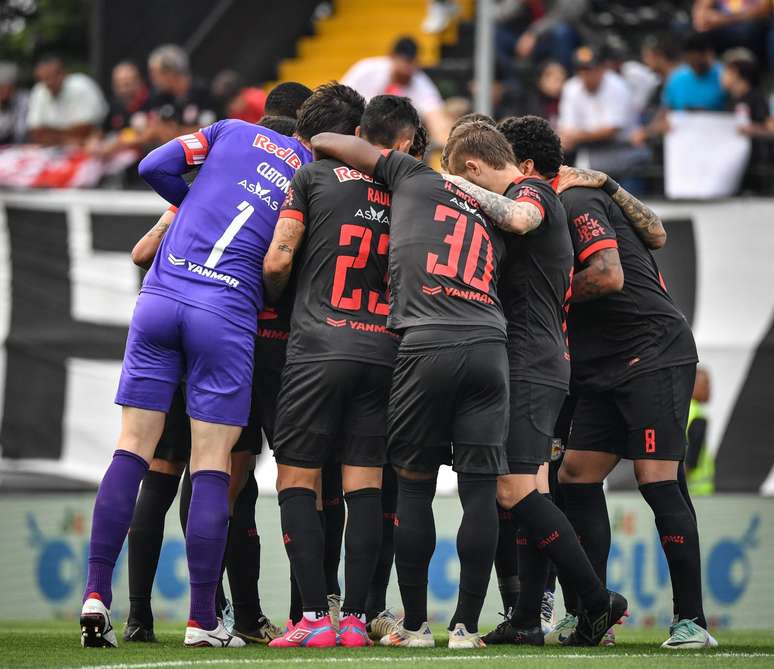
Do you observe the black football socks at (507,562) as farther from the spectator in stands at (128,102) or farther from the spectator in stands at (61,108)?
the spectator in stands at (61,108)

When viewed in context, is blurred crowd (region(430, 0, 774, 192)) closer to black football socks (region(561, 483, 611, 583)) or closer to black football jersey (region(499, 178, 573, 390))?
black football socks (region(561, 483, 611, 583))

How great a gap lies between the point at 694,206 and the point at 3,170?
5709mm

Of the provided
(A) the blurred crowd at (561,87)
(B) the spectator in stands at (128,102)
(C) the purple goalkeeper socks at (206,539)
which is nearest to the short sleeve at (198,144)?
(C) the purple goalkeeper socks at (206,539)

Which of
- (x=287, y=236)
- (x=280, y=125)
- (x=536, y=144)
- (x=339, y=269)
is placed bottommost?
(x=339, y=269)

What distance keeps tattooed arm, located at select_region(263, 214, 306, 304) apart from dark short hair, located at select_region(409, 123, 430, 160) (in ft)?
2.43

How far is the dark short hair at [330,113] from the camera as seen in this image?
20.5 ft

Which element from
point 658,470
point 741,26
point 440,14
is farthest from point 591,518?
point 440,14

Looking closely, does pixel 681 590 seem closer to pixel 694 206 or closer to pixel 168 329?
pixel 168 329

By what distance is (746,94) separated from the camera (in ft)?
38.3

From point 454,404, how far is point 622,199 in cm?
A: 135

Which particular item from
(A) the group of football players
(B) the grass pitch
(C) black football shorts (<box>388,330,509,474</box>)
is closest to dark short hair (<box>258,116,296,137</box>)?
(A) the group of football players

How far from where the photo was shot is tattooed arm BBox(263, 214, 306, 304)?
5.87 metres

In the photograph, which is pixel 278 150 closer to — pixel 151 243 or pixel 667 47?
pixel 151 243

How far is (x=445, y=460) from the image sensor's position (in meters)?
5.85
